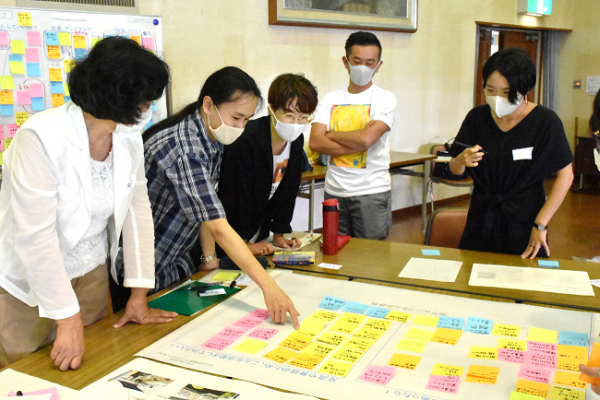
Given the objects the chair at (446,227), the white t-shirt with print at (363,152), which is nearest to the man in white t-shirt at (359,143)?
the white t-shirt with print at (363,152)

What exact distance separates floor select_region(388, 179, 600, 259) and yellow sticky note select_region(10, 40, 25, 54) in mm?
3158

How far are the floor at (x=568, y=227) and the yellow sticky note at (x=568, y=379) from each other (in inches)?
132

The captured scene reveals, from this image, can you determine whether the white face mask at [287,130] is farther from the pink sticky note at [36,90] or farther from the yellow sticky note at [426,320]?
the pink sticky note at [36,90]

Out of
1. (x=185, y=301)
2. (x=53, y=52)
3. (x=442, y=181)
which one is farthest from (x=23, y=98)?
(x=442, y=181)

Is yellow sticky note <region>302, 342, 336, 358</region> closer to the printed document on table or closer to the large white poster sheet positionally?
the large white poster sheet

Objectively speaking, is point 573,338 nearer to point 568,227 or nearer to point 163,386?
point 163,386

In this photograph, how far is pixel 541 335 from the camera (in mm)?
1310

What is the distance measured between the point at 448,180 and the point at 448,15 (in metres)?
1.89

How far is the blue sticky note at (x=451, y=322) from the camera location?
137cm

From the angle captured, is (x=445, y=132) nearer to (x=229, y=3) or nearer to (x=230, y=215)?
(x=229, y=3)

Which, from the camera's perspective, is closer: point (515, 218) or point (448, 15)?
point (515, 218)

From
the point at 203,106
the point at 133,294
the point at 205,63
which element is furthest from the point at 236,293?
the point at 205,63

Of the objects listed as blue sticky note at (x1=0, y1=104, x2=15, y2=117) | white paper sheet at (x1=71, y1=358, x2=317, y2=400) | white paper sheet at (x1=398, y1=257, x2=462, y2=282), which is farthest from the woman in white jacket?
blue sticky note at (x1=0, y1=104, x2=15, y2=117)

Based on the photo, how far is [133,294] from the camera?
1.41m
